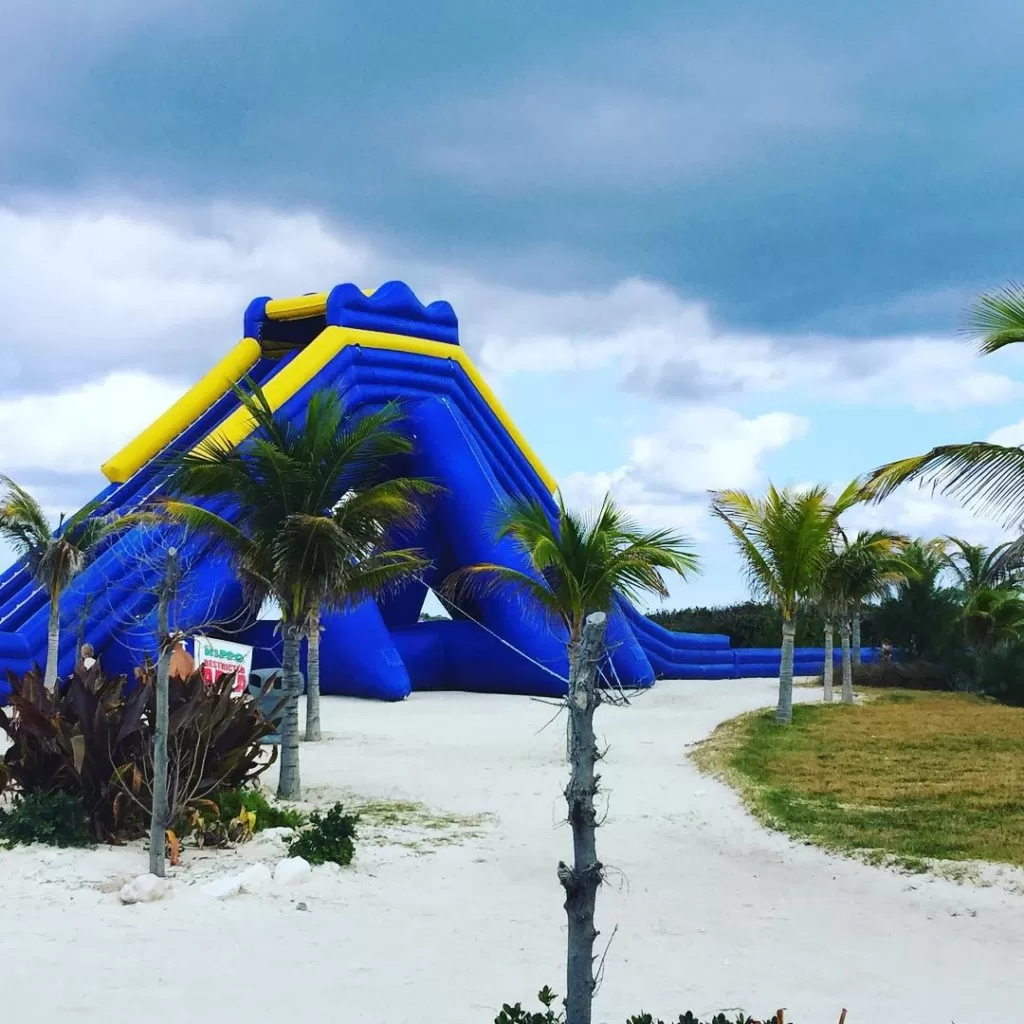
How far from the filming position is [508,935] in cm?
625

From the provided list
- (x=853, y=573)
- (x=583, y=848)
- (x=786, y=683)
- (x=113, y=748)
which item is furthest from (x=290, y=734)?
(x=853, y=573)

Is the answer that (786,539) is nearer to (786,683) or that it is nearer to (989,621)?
(786,683)

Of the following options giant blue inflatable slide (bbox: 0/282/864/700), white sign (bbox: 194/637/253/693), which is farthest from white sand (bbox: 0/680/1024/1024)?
giant blue inflatable slide (bbox: 0/282/864/700)

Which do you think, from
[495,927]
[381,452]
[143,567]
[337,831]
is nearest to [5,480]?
[143,567]

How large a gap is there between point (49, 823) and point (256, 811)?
4.79 feet

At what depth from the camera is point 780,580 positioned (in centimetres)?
1678

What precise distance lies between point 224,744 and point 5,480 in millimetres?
10828

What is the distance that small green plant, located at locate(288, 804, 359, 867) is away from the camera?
24.2ft

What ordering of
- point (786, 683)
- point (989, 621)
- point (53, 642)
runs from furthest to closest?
point (989, 621), point (786, 683), point (53, 642)

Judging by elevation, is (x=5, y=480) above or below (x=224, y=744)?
above

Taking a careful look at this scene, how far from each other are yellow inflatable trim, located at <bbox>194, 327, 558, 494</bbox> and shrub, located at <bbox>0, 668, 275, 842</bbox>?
7936mm

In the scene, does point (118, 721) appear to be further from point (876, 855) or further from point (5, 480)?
point (5, 480)

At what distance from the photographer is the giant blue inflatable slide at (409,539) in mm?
16641

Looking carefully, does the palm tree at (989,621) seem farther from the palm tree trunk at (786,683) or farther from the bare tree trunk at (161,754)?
the bare tree trunk at (161,754)
